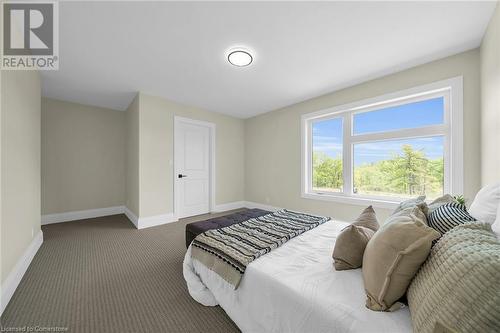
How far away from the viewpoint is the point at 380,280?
0.92 meters

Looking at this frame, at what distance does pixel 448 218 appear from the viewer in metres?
1.07

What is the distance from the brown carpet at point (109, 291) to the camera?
4.78 feet

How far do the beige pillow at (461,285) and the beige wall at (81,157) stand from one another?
545 cm

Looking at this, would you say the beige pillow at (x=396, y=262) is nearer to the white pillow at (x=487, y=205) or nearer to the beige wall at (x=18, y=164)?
the white pillow at (x=487, y=205)

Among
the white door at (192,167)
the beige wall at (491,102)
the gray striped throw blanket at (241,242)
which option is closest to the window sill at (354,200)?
the beige wall at (491,102)

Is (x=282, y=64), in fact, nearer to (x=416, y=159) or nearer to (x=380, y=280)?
(x=416, y=159)

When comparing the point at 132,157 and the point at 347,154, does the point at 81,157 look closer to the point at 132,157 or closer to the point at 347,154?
the point at 132,157

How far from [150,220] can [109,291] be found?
197cm

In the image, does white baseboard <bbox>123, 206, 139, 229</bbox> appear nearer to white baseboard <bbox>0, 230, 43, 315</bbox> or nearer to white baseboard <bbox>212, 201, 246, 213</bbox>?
white baseboard <bbox>0, 230, 43, 315</bbox>

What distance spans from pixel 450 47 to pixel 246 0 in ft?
7.90

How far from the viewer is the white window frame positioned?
2404 mm

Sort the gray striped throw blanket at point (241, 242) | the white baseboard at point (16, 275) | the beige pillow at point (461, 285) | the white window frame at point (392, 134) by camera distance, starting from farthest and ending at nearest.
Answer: the white window frame at point (392, 134)
the white baseboard at point (16, 275)
the gray striped throw blanket at point (241, 242)
the beige pillow at point (461, 285)

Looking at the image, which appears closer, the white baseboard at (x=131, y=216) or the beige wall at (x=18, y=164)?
the beige wall at (x=18, y=164)

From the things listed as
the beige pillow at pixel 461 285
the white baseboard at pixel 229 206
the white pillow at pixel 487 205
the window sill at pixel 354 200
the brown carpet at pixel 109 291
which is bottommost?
the brown carpet at pixel 109 291
